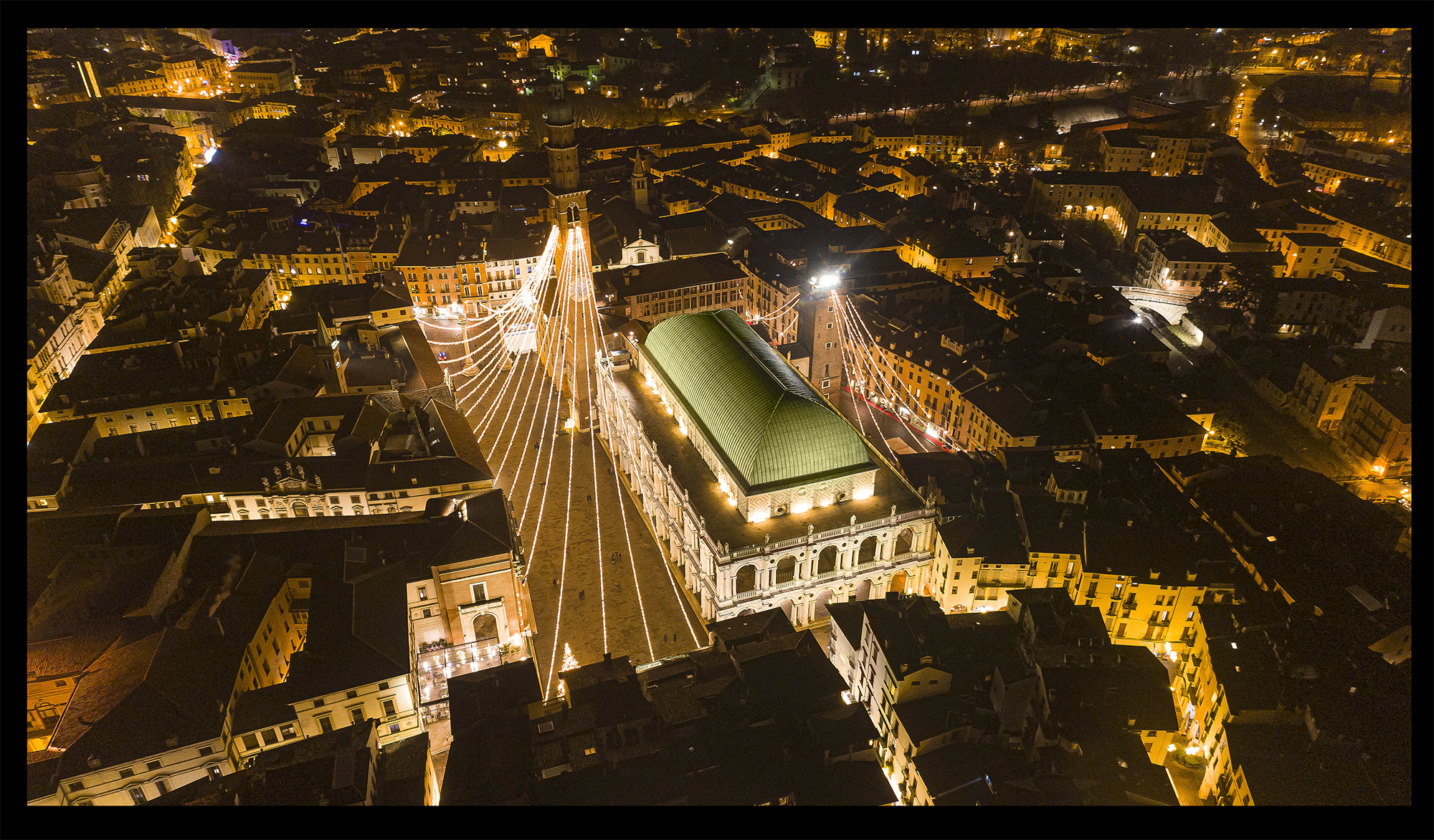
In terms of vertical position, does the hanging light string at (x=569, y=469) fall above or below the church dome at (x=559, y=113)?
below

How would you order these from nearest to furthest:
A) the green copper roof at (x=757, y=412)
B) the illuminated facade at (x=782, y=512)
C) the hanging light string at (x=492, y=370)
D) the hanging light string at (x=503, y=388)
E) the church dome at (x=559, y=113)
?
the illuminated facade at (x=782, y=512) → the green copper roof at (x=757, y=412) → the hanging light string at (x=503, y=388) → the church dome at (x=559, y=113) → the hanging light string at (x=492, y=370)

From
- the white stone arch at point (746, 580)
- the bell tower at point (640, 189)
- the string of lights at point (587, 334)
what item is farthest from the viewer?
the bell tower at point (640, 189)

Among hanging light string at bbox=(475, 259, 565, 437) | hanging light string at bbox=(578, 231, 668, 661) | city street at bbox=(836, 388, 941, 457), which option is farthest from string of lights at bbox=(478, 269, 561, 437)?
city street at bbox=(836, 388, 941, 457)

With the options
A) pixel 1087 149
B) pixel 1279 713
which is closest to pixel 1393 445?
pixel 1279 713

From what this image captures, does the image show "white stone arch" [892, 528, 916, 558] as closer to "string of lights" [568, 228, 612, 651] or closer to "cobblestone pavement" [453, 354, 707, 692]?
"cobblestone pavement" [453, 354, 707, 692]

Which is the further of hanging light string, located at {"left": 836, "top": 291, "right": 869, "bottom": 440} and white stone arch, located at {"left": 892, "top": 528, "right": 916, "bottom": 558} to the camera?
hanging light string, located at {"left": 836, "top": 291, "right": 869, "bottom": 440}

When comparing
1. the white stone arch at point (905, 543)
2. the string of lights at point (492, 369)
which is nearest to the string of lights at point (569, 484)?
the string of lights at point (492, 369)

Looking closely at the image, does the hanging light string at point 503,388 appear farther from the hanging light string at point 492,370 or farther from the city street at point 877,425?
the city street at point 877,425

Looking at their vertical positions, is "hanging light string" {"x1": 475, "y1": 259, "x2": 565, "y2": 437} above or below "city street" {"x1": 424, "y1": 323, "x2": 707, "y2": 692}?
above
